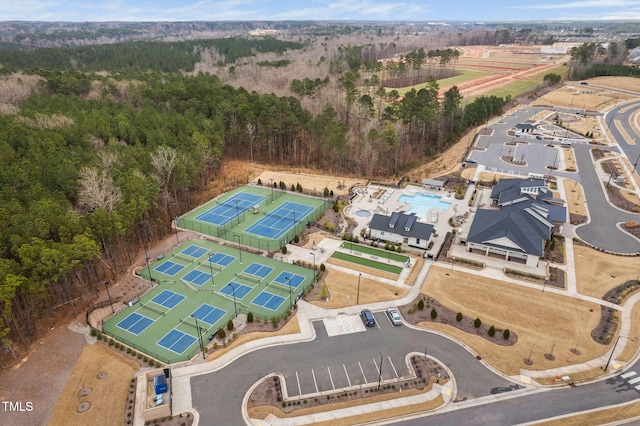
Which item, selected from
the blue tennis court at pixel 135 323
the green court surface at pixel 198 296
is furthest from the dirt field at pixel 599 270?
the blue tennis court at pixel 135 323

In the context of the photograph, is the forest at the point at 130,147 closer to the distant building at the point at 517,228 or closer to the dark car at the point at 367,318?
the dark car at the point at 367,318

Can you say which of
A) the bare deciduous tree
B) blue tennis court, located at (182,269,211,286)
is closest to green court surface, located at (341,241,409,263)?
blue tennis court, located at (182,269,211,286)

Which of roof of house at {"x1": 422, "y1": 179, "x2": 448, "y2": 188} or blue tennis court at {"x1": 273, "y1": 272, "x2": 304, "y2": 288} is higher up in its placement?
roof of house at {"x1": 422, "y1": 179, "x2": 448, "y2": 188}

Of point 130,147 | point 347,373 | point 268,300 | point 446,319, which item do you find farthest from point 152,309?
point 446,319

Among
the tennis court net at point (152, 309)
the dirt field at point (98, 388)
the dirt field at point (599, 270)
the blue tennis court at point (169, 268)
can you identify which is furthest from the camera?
the blue tennis court at point (169, 268)

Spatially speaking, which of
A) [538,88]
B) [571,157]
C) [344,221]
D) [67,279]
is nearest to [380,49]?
[538,88]

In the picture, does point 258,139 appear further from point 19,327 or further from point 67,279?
point 19,327

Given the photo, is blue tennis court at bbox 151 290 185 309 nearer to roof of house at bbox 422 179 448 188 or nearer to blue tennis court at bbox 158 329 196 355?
blue tennis court at bbox 158 329 196 355
